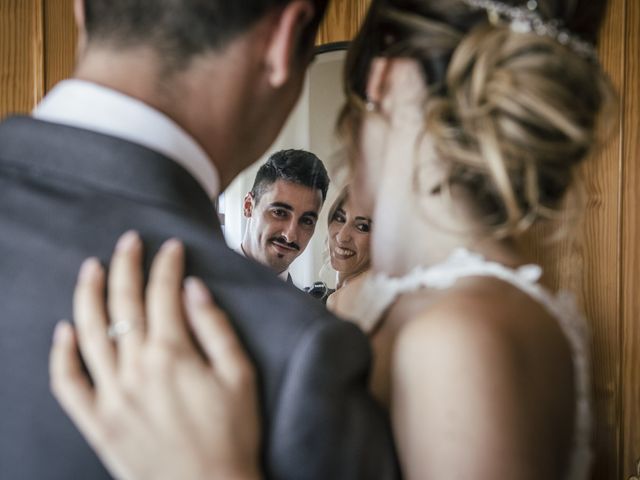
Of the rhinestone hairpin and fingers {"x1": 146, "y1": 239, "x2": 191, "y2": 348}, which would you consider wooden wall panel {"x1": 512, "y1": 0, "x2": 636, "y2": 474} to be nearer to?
the rhinestone hairpin

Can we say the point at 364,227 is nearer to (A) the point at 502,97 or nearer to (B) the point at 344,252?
(B) the point at 344,252

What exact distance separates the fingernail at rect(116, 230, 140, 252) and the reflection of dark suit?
15 mm

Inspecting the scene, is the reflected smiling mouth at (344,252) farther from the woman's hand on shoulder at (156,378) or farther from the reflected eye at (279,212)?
the woman's hand on shoulder at (156,378)

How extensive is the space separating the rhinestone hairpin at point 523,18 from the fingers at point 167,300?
44cm

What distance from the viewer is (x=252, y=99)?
0.71 m

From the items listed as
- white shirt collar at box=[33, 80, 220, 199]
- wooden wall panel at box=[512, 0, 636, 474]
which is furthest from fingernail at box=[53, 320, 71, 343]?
wooden wall panel at box=[512, 0, 636, 474]

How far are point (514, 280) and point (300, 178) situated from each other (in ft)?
4.09

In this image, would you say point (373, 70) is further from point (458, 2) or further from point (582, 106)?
point (582, 106)

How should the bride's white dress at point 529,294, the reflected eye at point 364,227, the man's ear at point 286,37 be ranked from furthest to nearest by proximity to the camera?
the reflected eye at point 364,227, the bride's white dress at point 529,294, the man's ear at point 286,37

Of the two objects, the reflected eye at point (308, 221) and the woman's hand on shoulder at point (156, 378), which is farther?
the reflected eye at point (308, 221)

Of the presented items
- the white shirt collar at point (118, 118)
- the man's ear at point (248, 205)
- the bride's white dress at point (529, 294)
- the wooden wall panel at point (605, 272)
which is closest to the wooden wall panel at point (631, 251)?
the wooden wall panel at point (605, 272)

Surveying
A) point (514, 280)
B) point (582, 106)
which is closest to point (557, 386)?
point (514, 280)

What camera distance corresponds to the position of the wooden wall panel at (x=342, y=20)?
223 centimetres

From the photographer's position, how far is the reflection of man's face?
1.97 metres
